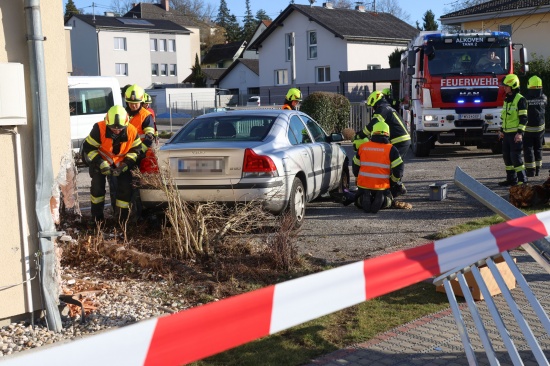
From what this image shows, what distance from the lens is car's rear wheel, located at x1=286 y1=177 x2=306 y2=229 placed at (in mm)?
8977

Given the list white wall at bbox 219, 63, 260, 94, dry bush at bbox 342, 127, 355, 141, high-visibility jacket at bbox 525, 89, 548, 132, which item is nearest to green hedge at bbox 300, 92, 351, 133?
dry bush at bbox 342, 127, 355, 141

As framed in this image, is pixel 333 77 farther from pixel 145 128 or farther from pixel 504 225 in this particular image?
pixel 504 225

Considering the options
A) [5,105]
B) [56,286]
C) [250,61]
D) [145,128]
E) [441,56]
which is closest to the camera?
[5,105]

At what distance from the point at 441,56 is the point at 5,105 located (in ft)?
44.7

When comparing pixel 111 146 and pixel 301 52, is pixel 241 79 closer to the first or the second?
pixel 301 52

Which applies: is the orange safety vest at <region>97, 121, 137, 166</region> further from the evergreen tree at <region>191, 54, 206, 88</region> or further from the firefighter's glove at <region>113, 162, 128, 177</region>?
the evergreen tree at <region>191, 54, 206, 88</region>

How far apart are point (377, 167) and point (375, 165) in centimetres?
4

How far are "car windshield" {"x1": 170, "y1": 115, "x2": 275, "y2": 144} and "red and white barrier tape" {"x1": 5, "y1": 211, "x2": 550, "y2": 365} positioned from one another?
632 cm

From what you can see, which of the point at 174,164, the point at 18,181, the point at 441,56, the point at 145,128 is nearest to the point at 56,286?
the point at 18,181

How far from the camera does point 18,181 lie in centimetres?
530

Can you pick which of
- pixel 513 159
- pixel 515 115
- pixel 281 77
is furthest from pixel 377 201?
pixel 281 77

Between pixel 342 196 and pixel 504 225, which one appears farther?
pixel 342 196

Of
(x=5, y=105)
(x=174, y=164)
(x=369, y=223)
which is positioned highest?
(x=5, y=105)

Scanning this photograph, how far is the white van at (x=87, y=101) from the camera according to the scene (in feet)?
60.8
